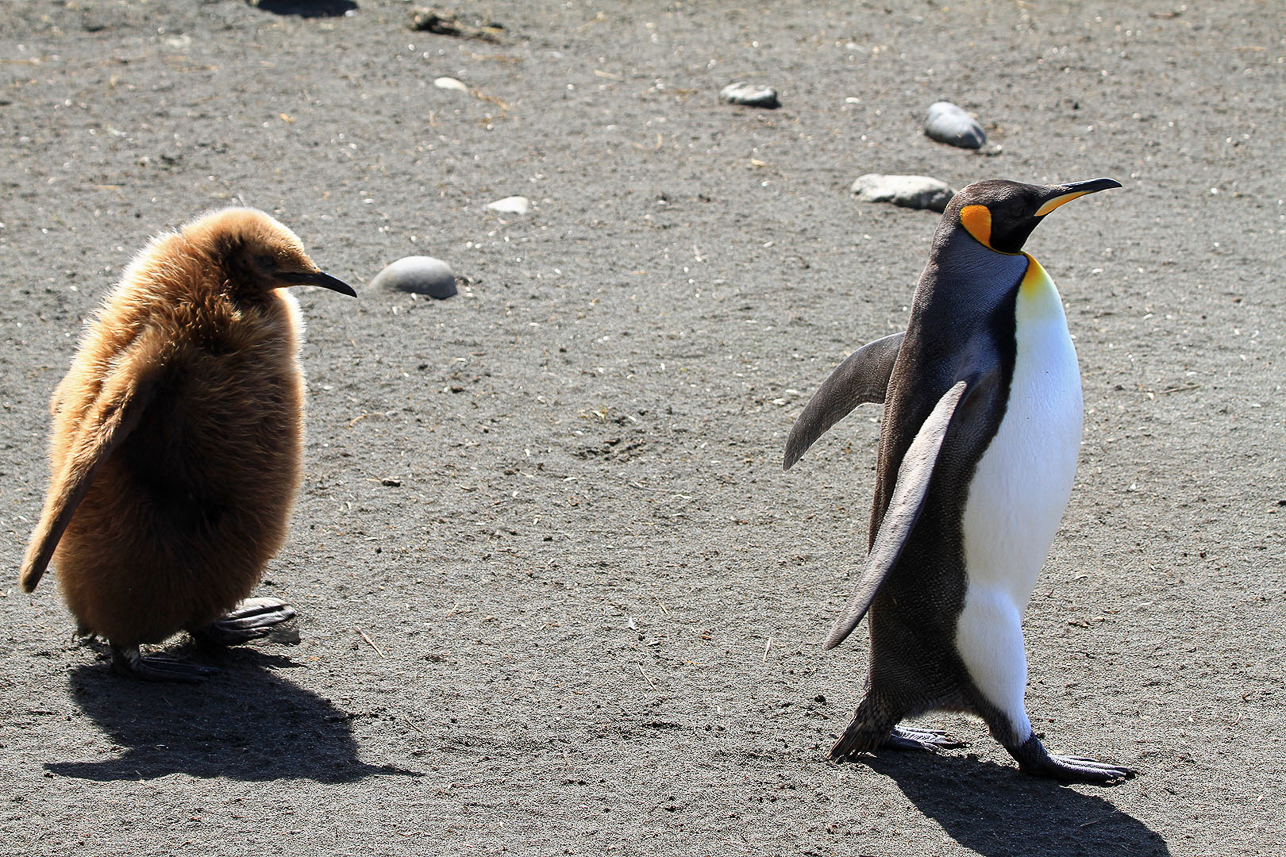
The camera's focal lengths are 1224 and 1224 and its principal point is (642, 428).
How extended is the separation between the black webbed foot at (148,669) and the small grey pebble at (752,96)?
585 cm

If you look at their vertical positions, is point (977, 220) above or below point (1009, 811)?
above

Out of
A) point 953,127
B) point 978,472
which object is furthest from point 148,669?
point 953,127

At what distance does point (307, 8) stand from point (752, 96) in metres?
3.64

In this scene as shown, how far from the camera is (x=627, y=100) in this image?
26.4 ft

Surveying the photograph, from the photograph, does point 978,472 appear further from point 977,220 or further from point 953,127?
point 953,127

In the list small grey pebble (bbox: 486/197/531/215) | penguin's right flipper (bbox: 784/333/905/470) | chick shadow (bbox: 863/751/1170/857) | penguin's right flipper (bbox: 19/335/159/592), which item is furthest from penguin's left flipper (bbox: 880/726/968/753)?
small grey pebble (bbox: 486/197/531/215)

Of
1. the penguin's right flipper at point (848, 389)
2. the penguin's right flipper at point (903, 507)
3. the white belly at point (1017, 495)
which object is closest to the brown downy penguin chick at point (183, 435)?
the penguin's right flipper at point (848, 389)

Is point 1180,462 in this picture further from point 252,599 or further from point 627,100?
point 627,100

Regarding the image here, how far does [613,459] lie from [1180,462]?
2.08m

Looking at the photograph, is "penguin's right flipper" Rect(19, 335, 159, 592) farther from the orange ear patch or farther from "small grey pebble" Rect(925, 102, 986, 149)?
"small grey pebble" Rect(925, 102, 986, 149)

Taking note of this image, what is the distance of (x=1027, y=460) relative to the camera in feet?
9.69

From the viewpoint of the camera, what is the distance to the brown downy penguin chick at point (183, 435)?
3072 mm

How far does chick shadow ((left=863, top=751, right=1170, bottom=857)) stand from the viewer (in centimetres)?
270

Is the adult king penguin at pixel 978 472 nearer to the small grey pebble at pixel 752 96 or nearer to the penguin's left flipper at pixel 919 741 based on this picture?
the penguin's left flipper at pixel 919 741
